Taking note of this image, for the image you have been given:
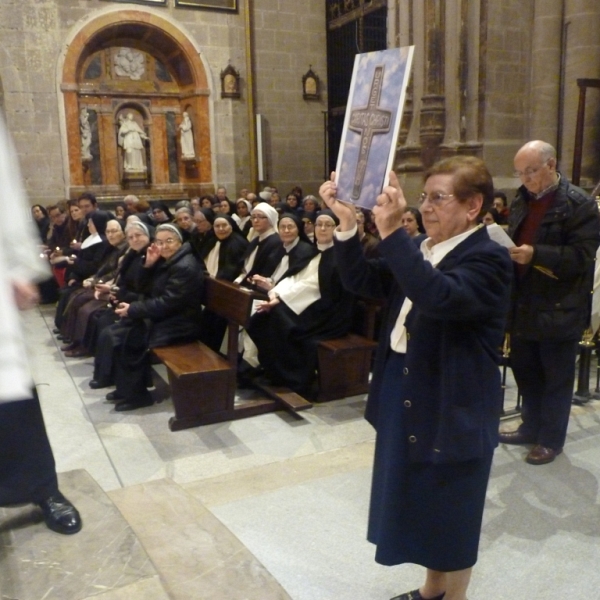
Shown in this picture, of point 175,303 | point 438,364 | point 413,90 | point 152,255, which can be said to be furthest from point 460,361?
point 413,90

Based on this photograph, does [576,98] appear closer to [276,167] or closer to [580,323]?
[580,323]

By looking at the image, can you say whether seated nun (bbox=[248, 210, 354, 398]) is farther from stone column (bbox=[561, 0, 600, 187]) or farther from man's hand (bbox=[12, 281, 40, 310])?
stone column (bbox=[561, 0, 600, 187])

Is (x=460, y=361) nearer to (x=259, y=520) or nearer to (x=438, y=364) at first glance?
(x=438, y=364)

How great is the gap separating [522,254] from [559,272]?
0.26 metres

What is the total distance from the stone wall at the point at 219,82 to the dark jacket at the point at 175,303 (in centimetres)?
871

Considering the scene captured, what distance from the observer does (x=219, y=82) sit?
13.8 meters

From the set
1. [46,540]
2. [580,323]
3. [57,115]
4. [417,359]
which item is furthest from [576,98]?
[57,115]

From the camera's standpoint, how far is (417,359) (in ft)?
6.25

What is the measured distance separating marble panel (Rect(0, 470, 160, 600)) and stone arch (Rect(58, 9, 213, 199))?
1120 centimetres

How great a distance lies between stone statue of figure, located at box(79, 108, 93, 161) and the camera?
1308 centimetres

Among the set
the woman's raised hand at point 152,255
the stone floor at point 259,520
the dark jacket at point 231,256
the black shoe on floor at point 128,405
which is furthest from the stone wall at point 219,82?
the stone floor at point 259,520

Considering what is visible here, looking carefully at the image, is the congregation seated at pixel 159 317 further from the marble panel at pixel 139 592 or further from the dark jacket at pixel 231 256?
the marble panel at pixel 139 592

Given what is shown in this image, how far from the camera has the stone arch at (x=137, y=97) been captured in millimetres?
12727

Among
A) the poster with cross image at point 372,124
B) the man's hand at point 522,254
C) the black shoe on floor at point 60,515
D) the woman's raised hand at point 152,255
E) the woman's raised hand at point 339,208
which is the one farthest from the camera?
the woman's raised hand at point 152,255
